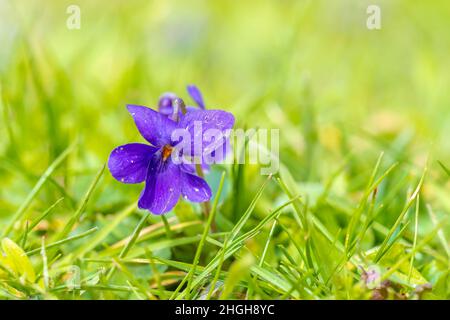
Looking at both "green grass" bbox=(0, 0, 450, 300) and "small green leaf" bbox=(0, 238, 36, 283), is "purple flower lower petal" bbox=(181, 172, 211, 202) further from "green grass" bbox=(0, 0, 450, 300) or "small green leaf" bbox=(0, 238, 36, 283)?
"small green leaf" bbox=(0, 238, 36, 283)

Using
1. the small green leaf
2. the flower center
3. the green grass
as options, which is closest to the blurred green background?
the green grass

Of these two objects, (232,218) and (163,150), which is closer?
(163,150)

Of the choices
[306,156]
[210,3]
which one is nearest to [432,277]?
[306,156]

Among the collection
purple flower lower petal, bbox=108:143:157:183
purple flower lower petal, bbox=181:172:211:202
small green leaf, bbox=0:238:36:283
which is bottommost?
small green leaf, bbox=0:238:36:283

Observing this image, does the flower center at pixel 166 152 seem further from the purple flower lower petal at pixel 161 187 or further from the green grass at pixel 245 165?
the green grass at pixel 245 165

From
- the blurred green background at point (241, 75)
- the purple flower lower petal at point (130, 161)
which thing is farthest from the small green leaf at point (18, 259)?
the blurred green background at point (241, 75)

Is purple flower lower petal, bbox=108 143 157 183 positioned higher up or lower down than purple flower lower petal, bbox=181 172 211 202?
higher up
